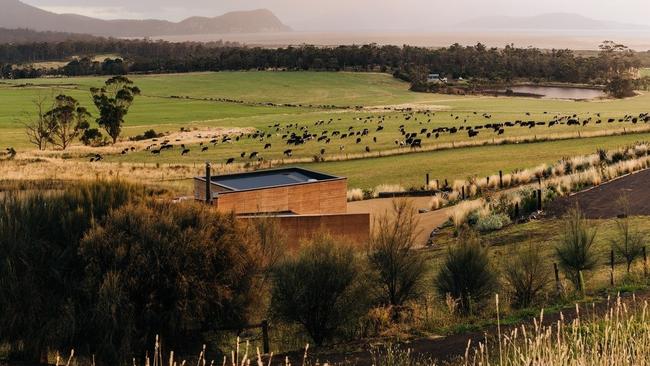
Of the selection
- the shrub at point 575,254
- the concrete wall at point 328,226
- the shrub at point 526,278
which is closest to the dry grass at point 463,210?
the concrete wall at point 328,226

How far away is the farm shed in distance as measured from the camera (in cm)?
2848

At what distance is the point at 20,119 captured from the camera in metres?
104

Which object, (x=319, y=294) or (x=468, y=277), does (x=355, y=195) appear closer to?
(x=468, y=277)

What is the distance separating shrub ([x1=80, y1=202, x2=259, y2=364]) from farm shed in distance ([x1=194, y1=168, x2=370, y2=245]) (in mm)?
9609

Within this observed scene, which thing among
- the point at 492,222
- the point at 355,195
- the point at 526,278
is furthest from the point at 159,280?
the point at 355,195

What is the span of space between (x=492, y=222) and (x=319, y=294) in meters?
14.6

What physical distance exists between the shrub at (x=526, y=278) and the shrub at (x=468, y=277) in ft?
1.74

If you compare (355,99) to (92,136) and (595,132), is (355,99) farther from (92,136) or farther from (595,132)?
(595,132)

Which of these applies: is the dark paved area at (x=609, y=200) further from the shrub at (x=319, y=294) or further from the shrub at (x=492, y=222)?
the shrub at (x=319, y=294)

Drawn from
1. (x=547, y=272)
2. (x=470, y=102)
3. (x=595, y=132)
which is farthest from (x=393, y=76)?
(x=547, y=272)

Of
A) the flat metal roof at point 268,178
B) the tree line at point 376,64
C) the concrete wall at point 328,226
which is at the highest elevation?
the tree line at point 376,64

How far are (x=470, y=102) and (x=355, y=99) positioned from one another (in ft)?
70.7

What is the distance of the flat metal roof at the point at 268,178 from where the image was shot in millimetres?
34812

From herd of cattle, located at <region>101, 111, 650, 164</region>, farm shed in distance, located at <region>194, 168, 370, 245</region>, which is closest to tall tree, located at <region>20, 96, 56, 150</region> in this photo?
herd of cattle, located at <region>101, 111, 650, 164</region>
